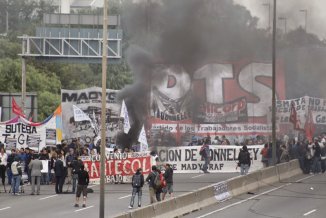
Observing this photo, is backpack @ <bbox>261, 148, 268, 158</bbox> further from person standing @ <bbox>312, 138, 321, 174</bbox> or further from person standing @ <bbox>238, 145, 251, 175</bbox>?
person standing @ <bbox>238, 145, 251, 175</bbox>

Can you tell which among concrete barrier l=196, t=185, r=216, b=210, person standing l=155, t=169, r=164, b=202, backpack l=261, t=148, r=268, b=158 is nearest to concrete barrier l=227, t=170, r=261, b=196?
concrete barrier l=196, t=185, r=216, b=210

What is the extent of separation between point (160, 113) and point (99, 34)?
5.70 m

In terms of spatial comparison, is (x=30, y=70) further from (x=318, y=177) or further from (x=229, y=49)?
(x=318, y=177)

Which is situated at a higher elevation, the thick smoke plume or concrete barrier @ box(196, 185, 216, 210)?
the thick smoke plume

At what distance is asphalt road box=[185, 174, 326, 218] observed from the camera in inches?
1049

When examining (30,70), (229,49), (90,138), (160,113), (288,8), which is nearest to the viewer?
(90,138)

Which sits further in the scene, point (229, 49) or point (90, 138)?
point (229, 49)

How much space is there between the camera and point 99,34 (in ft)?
156

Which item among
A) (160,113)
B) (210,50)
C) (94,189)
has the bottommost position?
(94,189)

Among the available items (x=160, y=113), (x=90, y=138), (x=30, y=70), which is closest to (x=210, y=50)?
(x=160, y=113)

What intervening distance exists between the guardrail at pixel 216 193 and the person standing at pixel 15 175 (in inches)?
212

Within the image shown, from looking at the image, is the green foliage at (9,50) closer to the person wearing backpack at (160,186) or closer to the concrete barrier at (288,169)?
the concrete barrier at (288,169)

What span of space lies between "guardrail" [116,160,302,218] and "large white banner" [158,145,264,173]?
7.60ft

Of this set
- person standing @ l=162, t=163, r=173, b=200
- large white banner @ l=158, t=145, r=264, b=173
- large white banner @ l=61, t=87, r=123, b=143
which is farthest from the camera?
large white banner @ l=61, t=87, r=123, b=143
